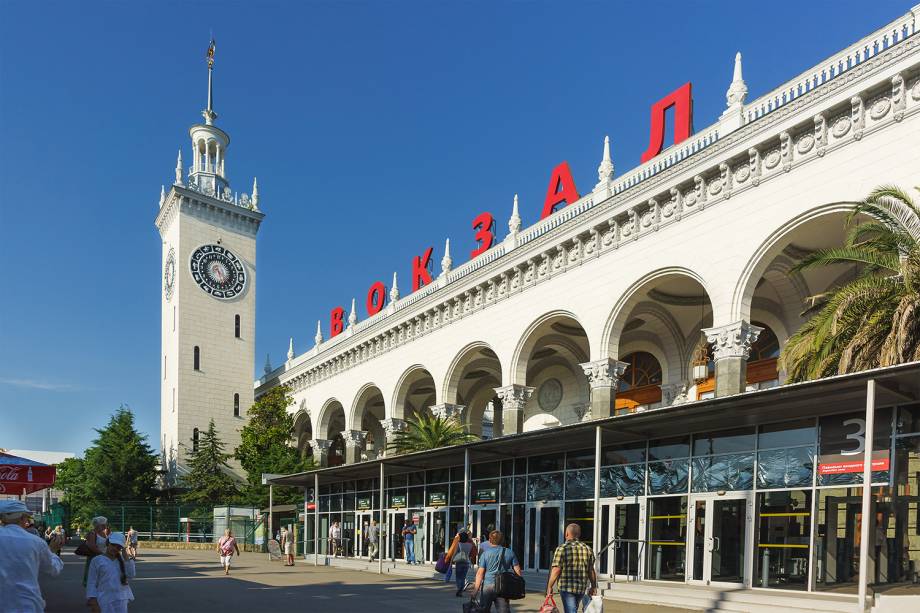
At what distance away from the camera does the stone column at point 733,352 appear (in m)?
19.9

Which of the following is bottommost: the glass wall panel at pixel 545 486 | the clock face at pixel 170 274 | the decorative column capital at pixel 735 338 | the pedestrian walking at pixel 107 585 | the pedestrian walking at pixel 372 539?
the pedestrian walking at pixel 372 539

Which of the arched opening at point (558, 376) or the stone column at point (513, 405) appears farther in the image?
the arched opening at point (558, 376)

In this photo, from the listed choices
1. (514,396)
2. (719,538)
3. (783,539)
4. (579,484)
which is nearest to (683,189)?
(579,484)

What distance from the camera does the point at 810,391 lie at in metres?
12.5

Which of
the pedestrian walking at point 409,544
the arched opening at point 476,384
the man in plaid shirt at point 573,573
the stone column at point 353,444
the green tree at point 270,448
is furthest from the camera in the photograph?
the green tree at point 270,448

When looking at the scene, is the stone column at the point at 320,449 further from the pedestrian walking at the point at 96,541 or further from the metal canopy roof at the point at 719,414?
the pedestrian walking at the point at 96,541

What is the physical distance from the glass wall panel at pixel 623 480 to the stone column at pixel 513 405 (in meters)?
7.74

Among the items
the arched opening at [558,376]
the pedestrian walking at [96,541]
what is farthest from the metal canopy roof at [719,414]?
the pedestrian walking at [96,541]

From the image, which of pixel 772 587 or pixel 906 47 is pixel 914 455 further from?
pixel 906 47

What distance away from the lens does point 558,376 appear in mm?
33688

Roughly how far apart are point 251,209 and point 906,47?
49254mm

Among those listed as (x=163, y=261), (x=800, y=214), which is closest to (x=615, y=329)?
(x=800, y=214)

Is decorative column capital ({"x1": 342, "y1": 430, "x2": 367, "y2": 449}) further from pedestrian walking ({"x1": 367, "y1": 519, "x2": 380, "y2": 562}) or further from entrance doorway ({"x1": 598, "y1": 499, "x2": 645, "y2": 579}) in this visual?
entrance doorway ({"x1": 598, "y1": 499, "x2": 645, "y2": 579})

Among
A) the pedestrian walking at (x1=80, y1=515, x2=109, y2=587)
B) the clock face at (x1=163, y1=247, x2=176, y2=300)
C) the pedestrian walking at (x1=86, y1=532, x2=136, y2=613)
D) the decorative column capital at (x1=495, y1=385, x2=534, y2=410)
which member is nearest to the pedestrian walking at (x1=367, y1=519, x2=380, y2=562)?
the decorative column capital at (x1=495, y1=385, x2=534, y2=410)
